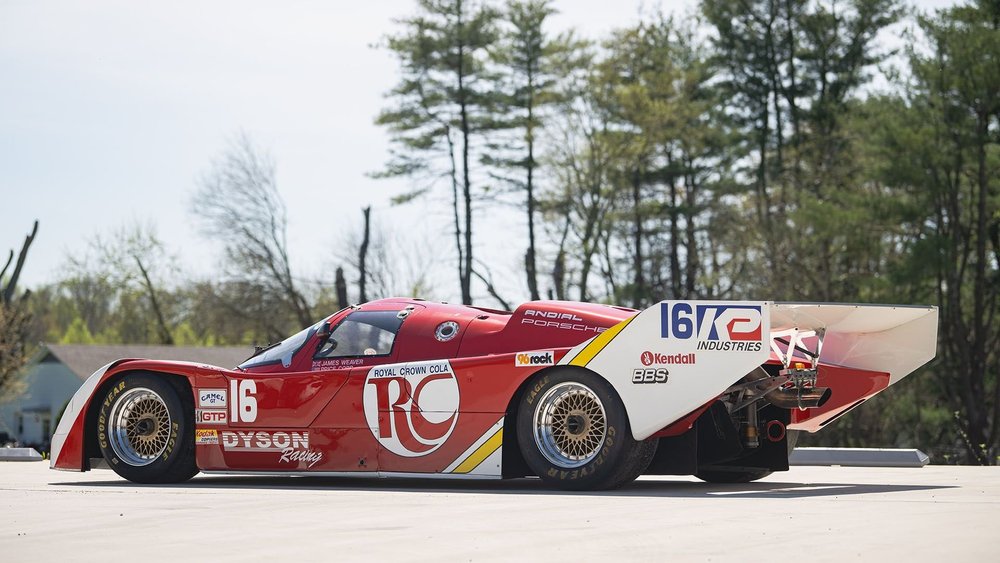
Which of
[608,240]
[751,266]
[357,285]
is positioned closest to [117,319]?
[357,285]

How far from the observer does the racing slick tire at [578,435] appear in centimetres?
881

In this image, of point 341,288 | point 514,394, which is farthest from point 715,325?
point 341,288

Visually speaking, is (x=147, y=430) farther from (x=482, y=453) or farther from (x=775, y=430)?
(x=775, y=430)

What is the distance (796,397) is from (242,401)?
4370 mm

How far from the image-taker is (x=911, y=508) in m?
7.09

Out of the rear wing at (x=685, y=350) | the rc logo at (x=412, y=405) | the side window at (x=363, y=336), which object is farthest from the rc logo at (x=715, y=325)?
the side window at (x=363, y=336)

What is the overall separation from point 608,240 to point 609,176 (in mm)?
2343

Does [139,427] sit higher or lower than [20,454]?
higher

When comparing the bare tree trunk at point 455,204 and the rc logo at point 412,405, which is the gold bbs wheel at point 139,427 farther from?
the bare tree trunk at point 455,204

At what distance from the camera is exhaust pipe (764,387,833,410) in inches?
360

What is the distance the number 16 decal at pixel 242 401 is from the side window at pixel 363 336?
61cm

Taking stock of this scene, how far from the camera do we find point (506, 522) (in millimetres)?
6574

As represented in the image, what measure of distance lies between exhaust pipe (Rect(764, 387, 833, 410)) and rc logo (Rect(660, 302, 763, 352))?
816 mm

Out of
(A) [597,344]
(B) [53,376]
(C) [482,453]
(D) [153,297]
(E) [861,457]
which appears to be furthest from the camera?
(D) [153,297]
